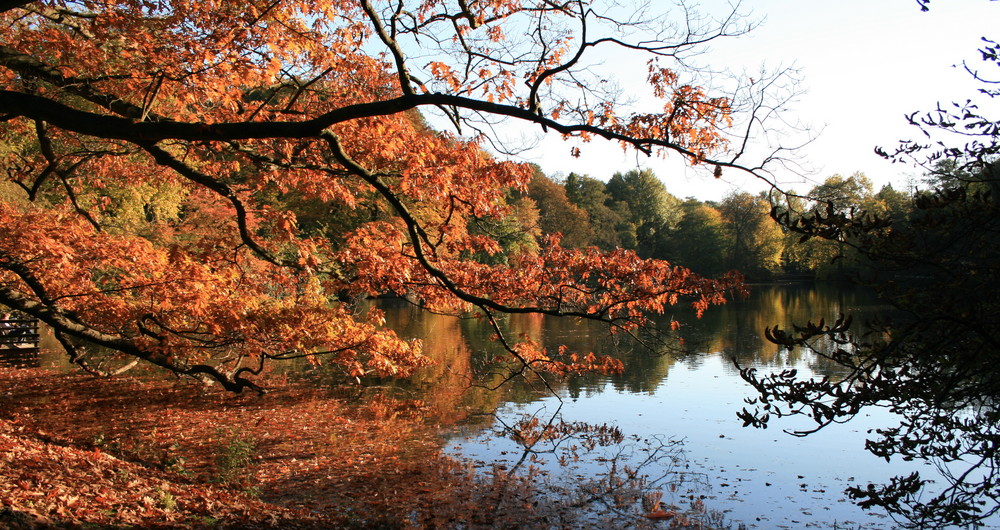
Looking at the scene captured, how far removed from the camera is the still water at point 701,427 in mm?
7387

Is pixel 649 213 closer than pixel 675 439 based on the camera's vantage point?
No

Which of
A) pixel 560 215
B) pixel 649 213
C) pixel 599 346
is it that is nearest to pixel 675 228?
pixel 649 213

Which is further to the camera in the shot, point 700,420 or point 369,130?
point 700,420

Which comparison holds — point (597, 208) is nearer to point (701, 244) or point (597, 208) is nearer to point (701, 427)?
point (701, 244)

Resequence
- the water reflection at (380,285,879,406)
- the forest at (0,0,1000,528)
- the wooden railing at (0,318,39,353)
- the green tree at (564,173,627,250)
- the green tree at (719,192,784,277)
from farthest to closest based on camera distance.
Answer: the green tree at (719,192,784,277)
the green tree at (564,173,627,250)
the wooden railing at (0,318,39,353)
the water reflection at (380,285,879,406)
the forest at (0,0,1000,528)

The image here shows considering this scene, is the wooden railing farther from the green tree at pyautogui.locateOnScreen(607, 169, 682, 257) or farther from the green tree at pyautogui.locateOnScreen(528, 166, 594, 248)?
the green tree at pyautogui.locateOnScreen(607, 169, 682, 257)

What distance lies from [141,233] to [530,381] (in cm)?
1480

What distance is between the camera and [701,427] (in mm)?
10648

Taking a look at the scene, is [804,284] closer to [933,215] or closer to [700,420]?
[700,420]

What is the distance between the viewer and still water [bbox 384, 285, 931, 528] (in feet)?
24.2

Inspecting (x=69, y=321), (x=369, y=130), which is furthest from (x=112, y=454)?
(x=369, y=130)

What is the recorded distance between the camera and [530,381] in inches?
560

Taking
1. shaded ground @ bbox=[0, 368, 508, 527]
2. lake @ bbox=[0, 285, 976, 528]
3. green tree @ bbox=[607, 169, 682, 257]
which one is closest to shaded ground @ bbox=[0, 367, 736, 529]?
shaded ground @ bbox=[0, 368, 508, 527]

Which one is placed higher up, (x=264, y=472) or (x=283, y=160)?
(x=283, y=160)
